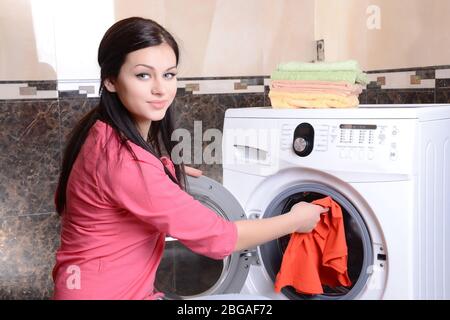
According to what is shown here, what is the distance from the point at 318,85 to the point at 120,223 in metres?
0.82

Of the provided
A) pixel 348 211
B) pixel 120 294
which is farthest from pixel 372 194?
pixel 120 294

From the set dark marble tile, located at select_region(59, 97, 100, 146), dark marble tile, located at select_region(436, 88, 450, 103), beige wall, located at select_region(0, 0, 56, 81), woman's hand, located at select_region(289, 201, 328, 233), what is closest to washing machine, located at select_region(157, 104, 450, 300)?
woman's hand, located at select_region(289, 201, 328, 233)

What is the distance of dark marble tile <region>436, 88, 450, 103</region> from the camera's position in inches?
76.2

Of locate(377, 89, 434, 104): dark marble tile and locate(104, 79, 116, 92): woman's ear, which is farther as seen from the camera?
locate(377, 89, 434, 104): dark marble tile

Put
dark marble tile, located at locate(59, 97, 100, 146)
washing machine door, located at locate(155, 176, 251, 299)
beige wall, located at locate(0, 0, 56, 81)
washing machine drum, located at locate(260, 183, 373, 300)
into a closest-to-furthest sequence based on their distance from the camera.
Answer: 1. washing machine drum, located at locate(260, 183, 373, 300)
2. washing machine door, located at locate(155, 176, 251, 299)
3. beige wall, located at locate(0, 0, 56, 81)
4. dark marble tile, located at locate(59, 97, 100, 146)

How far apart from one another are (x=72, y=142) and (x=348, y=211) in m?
0.78

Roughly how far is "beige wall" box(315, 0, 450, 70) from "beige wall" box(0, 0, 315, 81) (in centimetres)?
12

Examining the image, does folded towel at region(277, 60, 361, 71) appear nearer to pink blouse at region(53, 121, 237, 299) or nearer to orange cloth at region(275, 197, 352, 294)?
orange cloth at region(275, 197, 352, 294)

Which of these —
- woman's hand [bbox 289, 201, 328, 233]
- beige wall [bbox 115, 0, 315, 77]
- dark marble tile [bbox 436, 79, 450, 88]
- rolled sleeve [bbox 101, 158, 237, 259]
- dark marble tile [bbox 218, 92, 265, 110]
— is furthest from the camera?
dark marble tile [bbox 218, 92, 265, 110]

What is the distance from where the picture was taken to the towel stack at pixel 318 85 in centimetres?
168

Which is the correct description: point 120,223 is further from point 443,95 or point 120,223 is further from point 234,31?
point 234,31

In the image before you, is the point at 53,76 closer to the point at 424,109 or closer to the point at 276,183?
the point at 276,183

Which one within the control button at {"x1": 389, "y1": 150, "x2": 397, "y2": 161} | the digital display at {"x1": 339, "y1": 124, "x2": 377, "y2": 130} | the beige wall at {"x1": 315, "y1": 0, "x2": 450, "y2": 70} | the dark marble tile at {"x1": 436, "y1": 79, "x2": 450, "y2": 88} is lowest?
the control button at {"x1": 389, "y1": 150, "x2": 397, "y2": 161}

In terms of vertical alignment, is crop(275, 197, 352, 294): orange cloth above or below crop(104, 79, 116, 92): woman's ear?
below
